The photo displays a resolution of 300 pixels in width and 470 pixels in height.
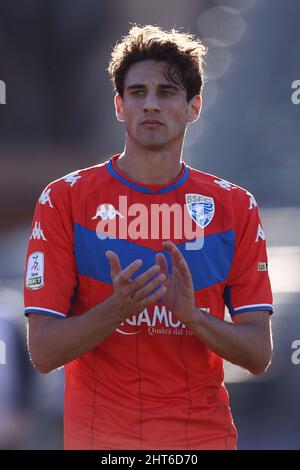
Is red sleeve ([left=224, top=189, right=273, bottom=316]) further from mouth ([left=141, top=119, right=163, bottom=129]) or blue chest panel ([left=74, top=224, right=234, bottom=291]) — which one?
mouth ([left=141, top=119, right=163, bottom=129])

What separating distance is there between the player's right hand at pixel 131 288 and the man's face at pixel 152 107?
0.50 metres

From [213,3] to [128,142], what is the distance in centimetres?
134

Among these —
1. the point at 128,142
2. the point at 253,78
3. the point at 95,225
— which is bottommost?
the point at 95,225

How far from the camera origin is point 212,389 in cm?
245

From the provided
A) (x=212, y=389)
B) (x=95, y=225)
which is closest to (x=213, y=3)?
(x=95, y=225)

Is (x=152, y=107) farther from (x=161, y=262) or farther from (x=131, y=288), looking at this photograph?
(x=131, y=288)

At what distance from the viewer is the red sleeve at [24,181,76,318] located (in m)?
2.34

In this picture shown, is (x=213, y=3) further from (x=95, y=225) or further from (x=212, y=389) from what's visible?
(x=212, y=389)

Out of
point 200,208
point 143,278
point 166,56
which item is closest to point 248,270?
point 200,208

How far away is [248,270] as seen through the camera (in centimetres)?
252

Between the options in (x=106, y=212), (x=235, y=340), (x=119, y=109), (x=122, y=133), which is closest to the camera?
(x=235, y=340)

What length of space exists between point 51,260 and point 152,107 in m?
0.53

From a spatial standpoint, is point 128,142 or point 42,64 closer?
point 128,142

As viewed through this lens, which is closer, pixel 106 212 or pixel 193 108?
pixel 106 212
